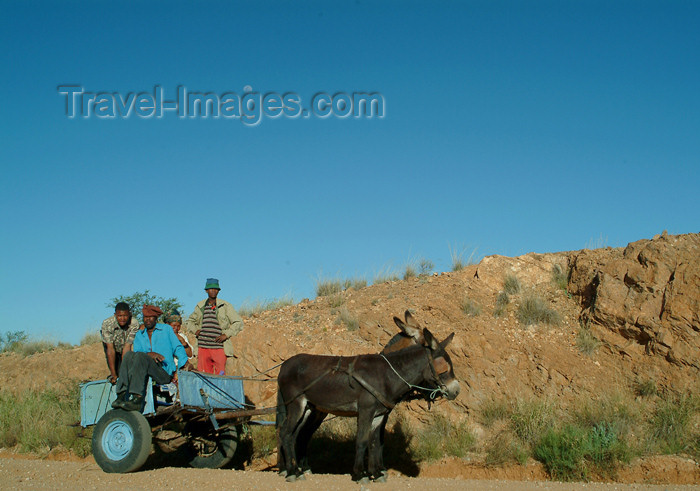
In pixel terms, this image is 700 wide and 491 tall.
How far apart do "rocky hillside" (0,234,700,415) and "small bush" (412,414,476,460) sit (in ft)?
2.48

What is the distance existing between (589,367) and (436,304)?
3899 mm

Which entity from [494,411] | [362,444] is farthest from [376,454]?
[494,411]

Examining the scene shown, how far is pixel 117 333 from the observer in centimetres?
1020

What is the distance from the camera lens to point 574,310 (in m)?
14.1

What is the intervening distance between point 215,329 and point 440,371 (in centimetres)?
489

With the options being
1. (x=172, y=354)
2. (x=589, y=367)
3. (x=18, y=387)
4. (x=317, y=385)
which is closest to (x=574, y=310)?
(x=589, y=367)

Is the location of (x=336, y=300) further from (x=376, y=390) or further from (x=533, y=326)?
(x=376, y=390)

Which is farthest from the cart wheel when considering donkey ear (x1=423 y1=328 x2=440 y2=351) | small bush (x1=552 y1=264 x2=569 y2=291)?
small bush (x1=552 y1=264 x2=569 y2=291)

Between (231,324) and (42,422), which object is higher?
(231,324)

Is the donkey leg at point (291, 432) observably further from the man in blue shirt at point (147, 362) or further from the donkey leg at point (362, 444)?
the man in blue shirt at point (147, 362)

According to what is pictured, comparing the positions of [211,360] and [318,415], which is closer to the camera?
[318,415]

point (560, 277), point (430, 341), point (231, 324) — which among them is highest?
point (560, 277)

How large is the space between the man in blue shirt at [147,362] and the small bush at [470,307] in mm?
7256

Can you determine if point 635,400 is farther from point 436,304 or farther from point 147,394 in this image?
point 147,394
